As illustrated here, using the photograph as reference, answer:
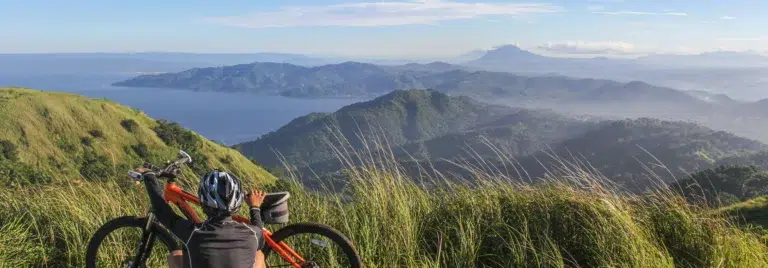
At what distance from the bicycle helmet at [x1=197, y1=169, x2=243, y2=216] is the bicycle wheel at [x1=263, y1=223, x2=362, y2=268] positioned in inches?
23.7

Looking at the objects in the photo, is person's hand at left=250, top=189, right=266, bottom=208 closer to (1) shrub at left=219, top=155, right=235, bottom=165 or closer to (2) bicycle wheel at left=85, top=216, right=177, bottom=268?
(2) bicycle wheel at left=85, top=216, right=177, bottom=268

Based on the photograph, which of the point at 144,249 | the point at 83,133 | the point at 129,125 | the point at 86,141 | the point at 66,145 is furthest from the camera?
the point at 129,125

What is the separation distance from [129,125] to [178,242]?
278ft

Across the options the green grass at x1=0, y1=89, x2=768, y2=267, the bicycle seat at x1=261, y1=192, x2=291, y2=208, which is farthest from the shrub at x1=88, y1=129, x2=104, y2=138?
the bicycle seat at x1=261, y1=192, x2=291, y2=208

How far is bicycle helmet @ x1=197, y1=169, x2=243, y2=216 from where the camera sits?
321 centimetres

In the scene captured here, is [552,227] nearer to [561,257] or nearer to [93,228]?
[561,257]

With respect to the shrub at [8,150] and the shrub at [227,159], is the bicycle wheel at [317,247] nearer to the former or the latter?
the shrub at [8,150]

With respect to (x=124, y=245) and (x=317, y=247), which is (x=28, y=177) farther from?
(x=317, y=247)

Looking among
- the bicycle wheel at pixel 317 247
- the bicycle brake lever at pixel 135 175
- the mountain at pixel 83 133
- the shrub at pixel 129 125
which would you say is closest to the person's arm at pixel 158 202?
the bicycle brake lever at pixel 135 175

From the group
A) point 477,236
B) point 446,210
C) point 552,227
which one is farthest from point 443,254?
point 552,227

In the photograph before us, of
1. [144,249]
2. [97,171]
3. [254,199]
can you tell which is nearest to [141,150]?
[97,171]

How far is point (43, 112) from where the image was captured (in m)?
75.8

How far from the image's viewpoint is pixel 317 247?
422 cm

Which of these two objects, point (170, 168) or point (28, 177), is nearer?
point (170, 168)
